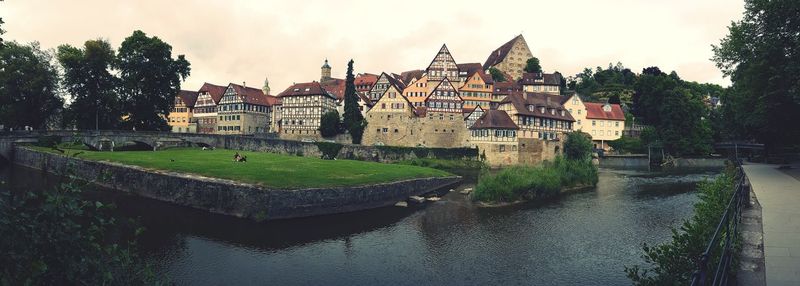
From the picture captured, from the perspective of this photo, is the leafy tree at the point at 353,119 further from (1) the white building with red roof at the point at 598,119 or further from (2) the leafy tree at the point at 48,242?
(2) the leafy tree at the point at 48,242

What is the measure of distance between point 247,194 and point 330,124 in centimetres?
5142

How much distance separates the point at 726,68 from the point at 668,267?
31468mm

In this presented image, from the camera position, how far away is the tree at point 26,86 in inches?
2344

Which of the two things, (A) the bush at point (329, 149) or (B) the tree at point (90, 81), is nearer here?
(B) the tree at point (90, 81)

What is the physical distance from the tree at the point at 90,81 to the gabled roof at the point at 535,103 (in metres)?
62.8

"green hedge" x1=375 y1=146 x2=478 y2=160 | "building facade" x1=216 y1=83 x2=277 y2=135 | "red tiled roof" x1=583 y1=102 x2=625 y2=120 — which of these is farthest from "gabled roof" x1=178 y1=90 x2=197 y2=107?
"red tiled roof" x1=583 y1=102 x2=625 y2=120

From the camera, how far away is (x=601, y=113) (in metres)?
98.2

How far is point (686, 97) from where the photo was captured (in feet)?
288

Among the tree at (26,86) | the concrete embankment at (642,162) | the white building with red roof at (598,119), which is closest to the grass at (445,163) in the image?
the concrete embankment at (642,162)

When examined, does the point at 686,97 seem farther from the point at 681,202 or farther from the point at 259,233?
the point at 259,233

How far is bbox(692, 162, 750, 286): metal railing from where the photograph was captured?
6.23m

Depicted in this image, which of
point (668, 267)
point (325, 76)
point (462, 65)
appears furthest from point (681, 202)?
point (325, 76)

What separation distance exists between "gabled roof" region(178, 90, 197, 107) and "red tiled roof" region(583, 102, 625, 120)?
90506mm

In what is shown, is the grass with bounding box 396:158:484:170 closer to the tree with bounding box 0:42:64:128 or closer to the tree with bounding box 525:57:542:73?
the tree with bounding box 0:42:64:128
